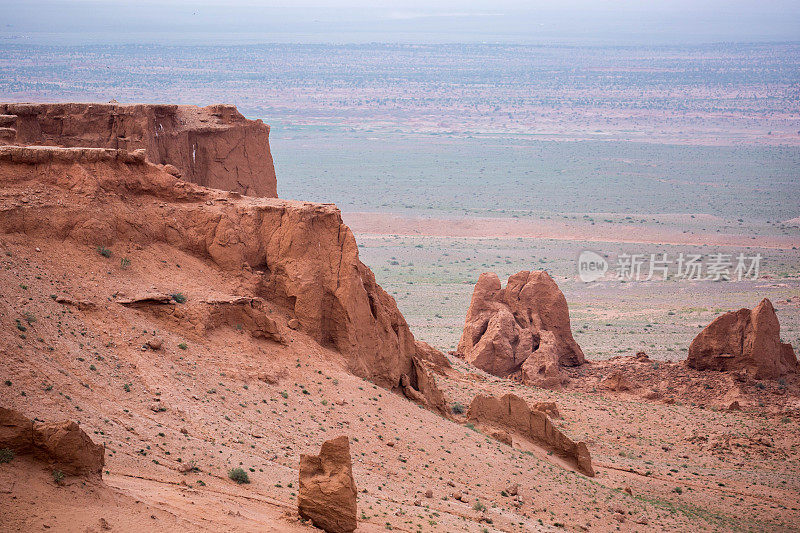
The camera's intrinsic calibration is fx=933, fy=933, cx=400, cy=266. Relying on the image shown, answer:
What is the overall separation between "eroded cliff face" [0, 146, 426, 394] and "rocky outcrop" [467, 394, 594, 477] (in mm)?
3168

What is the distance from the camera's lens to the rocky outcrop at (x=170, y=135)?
25.3 metres

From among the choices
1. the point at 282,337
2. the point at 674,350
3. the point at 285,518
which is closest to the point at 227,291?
the point at 282,337

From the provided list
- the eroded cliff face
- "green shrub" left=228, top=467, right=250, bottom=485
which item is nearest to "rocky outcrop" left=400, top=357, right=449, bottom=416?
the eroded cliff face

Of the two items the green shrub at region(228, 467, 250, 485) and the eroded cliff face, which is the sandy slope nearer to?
the green shrub at region(228, 467, 250, 485)

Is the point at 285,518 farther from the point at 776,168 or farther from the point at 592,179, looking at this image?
the point at 776,168

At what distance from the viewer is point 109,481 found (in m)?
13.4

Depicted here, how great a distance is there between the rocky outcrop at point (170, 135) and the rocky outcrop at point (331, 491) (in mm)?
10553

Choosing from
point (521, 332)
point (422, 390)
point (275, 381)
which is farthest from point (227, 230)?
point (521, 332)

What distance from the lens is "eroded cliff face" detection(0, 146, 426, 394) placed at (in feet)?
64.2

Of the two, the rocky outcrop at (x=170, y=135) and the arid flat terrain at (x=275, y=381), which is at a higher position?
the rocky outcrop at (x=170, y=135)

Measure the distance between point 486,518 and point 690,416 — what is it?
51.8 feet

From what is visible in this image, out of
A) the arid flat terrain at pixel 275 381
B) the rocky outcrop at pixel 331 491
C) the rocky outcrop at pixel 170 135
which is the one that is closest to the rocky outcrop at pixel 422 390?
the arid flat terrain at pixel 275 381

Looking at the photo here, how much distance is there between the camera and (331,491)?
14.0m

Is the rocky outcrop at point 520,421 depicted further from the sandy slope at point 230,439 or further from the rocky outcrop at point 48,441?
the rocky outcrop at point 48,441
